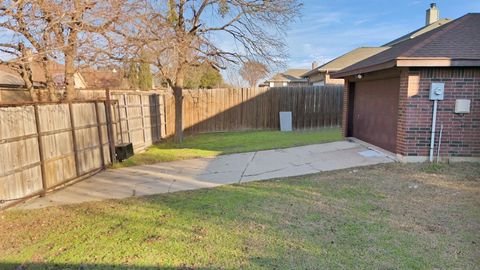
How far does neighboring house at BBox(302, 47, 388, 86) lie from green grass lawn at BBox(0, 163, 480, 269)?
53.0 feet

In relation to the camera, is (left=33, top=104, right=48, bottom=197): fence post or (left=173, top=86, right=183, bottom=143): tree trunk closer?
(left=33, top=104, right=48, bottom=197): fence post

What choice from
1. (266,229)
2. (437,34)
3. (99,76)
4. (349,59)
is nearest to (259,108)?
(437,34)

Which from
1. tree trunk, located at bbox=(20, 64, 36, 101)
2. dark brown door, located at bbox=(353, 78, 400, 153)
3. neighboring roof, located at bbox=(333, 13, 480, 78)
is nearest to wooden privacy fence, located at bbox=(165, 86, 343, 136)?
dark brown door, located at bbox=(353, 78, 400, 153)

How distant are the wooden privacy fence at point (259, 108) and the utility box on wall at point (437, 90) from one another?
28.9ft

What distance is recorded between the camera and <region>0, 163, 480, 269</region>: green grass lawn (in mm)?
3137

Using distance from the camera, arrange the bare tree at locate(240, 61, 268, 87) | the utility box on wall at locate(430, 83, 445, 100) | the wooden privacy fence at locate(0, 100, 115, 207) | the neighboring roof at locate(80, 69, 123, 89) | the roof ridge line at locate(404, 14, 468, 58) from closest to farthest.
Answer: the wooden privacy fence at locate(0, 100, 115, 207)
the utility box on wall at locate(430, 83, 445, 100)
the roof ridge line at locate(404, 14, 468, 58)
the neighboring roof at locate(80, 69, 123, 89)
the bare tree at locate(240, 61, 268, 87)

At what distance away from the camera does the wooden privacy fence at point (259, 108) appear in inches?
584

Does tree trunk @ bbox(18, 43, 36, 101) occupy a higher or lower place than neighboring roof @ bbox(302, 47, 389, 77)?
lower

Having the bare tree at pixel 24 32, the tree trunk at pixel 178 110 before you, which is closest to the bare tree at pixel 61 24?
the bare tree at pixel 24 32

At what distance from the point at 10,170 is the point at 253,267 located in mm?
4266

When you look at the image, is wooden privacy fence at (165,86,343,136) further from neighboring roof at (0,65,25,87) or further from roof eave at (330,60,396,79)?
neighboring roof at (0,65,25,87)

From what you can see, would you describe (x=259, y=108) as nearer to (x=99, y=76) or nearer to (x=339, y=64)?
(x=339, y=64)

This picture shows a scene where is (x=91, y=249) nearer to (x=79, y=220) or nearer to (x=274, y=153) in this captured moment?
(x=79, y=220)

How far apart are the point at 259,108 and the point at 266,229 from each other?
1180 centimetres
